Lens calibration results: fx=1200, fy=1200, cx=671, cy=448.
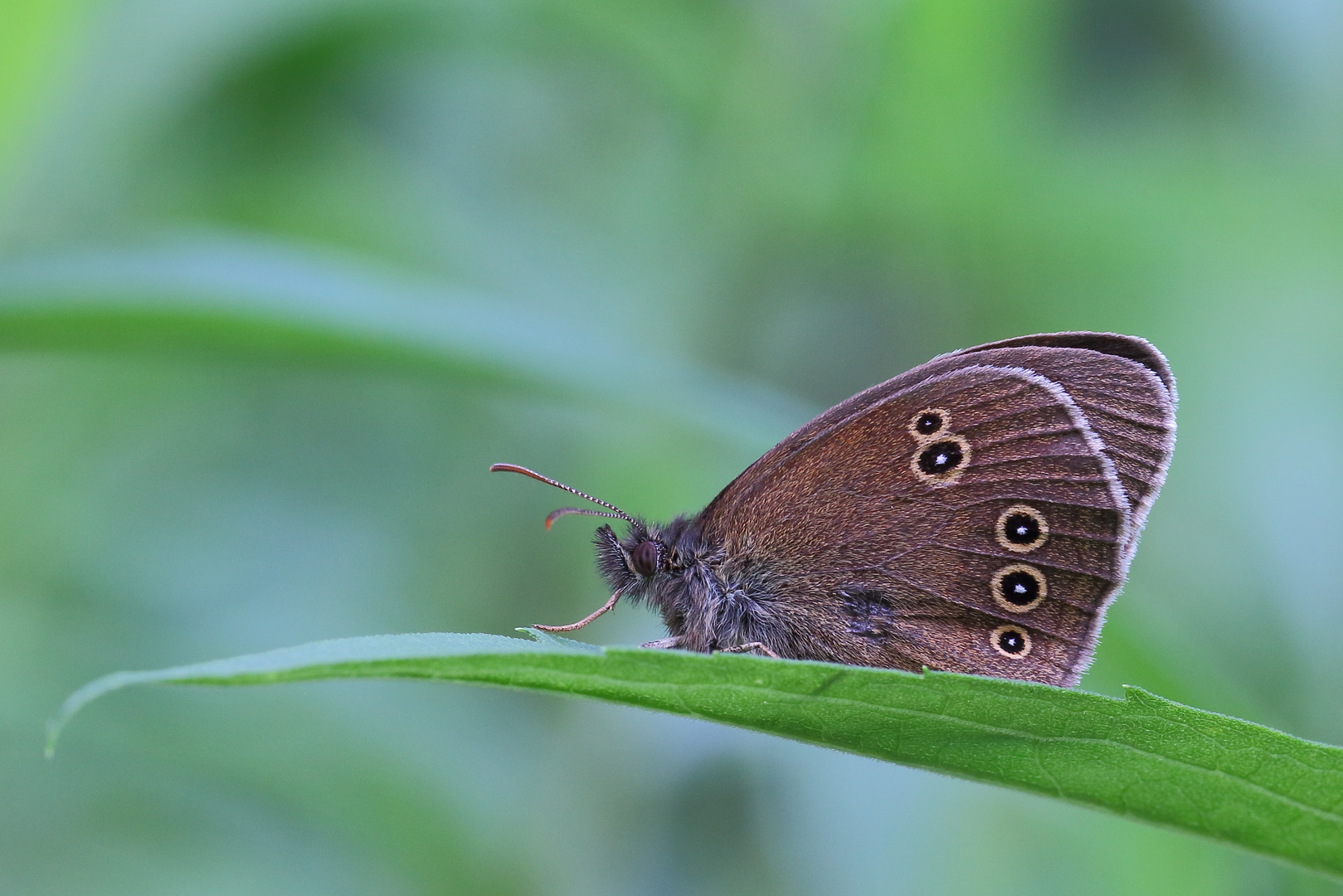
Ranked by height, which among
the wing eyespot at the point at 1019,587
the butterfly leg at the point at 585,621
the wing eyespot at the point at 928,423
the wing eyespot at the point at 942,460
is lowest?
the butterfly leg at the point at 585,621

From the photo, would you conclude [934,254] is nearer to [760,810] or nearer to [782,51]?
[782,51]

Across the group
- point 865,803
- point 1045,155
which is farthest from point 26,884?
→ point 1045,155

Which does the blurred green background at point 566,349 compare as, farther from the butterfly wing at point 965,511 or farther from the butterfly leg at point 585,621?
the butterfly leg at point 585,621

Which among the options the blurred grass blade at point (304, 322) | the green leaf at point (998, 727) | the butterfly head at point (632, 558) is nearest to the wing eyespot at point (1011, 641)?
the blurred grass blade at point (304, 322)

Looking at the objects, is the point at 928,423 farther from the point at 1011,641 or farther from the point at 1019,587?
the point at 1011,641

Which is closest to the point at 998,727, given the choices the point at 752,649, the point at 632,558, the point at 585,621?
the point at 752,649
